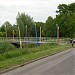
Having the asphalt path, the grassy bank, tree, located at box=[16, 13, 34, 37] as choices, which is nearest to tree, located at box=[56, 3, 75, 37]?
tree, located at box=[16, 13, 34, 37]

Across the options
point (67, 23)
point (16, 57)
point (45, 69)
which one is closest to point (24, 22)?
point (67, 23)

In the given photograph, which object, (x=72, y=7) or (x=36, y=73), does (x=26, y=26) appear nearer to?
(x=72, y=7)

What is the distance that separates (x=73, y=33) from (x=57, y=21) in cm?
580

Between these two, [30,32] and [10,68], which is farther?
[30,32]

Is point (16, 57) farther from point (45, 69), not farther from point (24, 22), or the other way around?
point (24, 22)

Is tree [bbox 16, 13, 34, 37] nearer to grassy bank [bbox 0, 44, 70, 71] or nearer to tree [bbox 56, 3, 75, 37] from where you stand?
tree [bbox 56, 3, 75, 37]

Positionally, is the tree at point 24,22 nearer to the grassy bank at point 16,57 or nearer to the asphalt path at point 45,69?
the grassy bank at point 16,57

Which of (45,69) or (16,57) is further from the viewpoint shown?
(16,57)

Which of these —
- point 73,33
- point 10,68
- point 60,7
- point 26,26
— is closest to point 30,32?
point 26,26

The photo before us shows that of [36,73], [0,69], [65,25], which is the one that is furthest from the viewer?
[65,25]

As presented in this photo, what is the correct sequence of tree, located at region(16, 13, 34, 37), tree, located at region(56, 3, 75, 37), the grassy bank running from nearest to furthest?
the grassy bank → tree, located at region(56, 3, 75, 37) → tree, located at region(16, 13, 34, 37)

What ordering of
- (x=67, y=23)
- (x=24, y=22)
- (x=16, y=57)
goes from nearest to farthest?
1. (x=16, y=57)
2. (x=67, y=23)
3. (x=24, y=22)

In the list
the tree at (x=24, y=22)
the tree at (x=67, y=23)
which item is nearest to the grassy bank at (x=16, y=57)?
the tree at (x=67, y=23)

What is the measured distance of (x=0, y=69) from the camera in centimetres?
1622
